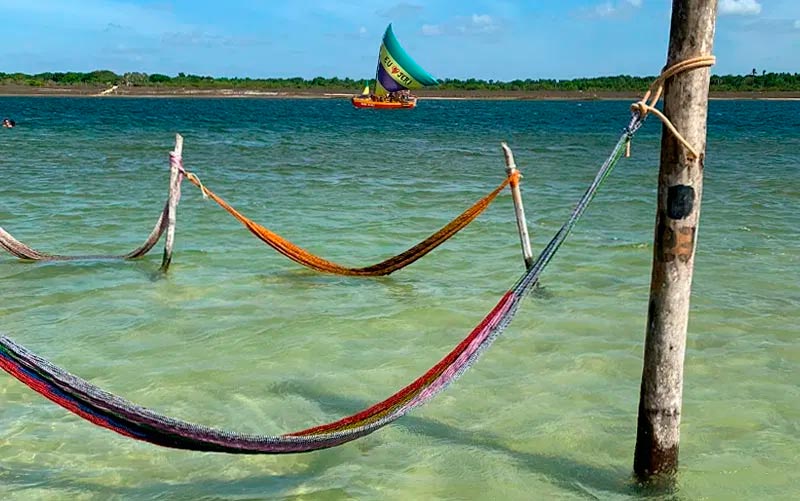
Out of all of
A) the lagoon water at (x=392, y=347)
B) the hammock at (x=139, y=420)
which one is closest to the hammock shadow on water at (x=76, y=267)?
the lagoon water at (x=392, y=347)

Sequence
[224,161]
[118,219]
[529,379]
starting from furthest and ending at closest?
1. [224,161]
2. [118,219]
3. [529,379]

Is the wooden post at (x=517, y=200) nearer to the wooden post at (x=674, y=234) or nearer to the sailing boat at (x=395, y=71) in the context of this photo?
the wooden post at (x=674, y=234)

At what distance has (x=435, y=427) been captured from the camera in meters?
5.04

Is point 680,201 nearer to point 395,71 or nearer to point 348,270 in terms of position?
point 348,270

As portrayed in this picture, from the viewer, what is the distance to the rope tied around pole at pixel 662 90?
3.41 metres

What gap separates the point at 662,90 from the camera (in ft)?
12.0

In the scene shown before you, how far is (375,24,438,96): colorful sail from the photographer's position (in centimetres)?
5016

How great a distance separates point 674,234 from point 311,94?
5017 inches

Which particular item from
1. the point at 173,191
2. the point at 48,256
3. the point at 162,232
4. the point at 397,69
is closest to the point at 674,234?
the point at 173,191

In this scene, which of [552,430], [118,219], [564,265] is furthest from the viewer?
[118,219]

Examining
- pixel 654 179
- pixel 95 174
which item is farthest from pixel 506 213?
pixel 95 174

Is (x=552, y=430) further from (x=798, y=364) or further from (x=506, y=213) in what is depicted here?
(x=506, y=213)

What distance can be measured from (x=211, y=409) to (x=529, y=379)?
219 cm

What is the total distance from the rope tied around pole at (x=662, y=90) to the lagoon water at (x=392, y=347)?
1.79m
